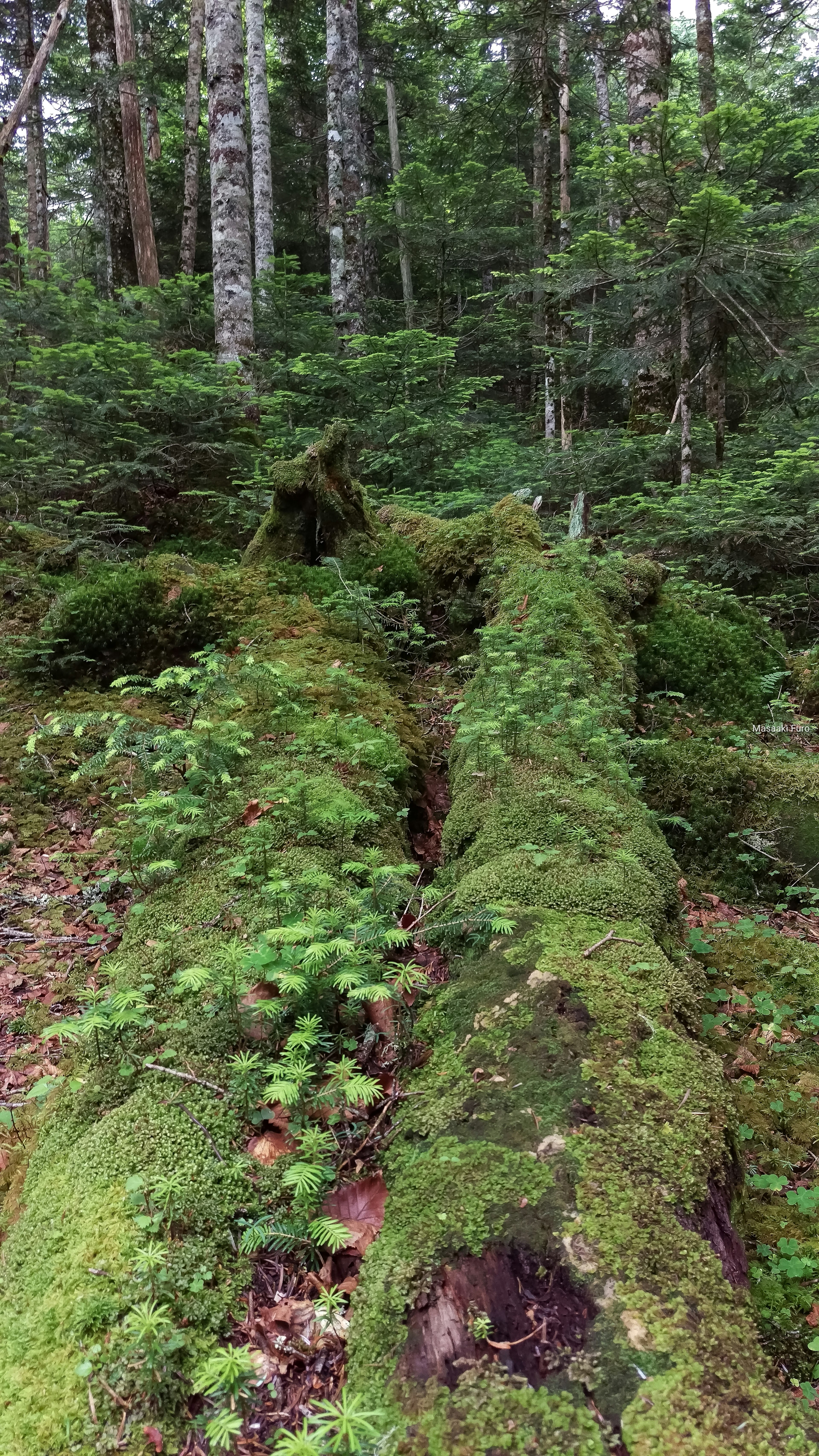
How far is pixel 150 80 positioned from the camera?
55.3ft

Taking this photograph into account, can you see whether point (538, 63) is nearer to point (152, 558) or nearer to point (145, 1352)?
point (152, 558)

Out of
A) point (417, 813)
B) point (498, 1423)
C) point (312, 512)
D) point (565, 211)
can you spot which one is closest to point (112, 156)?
point (565, 211)

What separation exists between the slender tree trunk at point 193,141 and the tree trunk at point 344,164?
3.66 m

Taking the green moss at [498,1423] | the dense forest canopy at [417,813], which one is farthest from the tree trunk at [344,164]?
the green moss at [498,1423]

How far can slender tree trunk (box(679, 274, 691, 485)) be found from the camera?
27.5ft

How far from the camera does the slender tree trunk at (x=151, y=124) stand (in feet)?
63.3

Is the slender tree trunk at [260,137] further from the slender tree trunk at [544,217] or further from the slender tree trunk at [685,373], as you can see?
the slender tree trunk at [685,373]

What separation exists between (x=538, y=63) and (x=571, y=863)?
14096mm

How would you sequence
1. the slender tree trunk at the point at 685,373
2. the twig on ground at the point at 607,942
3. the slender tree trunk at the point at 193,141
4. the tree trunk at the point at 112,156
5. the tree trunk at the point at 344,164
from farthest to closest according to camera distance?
the slender tree trunk at the point at 193,141 → the tree trunk at the point at 344,164 → the tree trunk at the point at 112,156 → the slender tree trunk at the point at 685,373 → the twig on ground at the point at 607,942

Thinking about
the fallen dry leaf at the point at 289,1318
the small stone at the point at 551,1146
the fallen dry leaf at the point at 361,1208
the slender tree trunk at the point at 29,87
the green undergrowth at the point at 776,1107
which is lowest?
Answer: the green undergrowth at the point at 776,1107

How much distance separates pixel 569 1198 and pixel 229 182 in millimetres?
12667

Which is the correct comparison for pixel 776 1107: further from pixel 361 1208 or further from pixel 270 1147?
pixel 270 1147

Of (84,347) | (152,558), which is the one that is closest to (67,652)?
(152,558)

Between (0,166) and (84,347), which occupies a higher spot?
(0,166)
